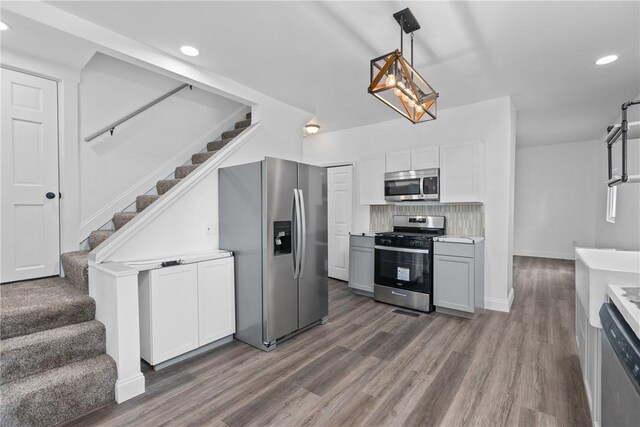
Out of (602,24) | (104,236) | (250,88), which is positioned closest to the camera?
(602,24)

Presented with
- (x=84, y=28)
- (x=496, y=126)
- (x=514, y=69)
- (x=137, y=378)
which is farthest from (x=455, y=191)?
(x=84, y=28)

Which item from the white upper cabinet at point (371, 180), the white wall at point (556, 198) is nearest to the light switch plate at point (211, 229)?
the white upper cabinet at point (371, 180)

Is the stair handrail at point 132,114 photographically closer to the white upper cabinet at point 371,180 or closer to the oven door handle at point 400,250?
the white upper cabinet at point 371,180

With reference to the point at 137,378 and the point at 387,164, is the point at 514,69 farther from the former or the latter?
the point at 137,378

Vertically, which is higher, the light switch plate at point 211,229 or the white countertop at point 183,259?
the light switch plate at point 211,229

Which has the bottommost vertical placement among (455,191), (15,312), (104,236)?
(15,312)

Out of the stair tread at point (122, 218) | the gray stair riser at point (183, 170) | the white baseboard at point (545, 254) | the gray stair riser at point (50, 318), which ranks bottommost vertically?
the white baseboard at point (545, 254)

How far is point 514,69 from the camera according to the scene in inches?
118

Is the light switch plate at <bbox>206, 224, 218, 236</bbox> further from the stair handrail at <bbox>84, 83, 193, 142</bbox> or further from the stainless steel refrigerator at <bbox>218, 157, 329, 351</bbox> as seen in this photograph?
the stair handrail at <bbox>84, 83, 193, 142</bbox>

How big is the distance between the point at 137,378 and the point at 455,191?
377cm

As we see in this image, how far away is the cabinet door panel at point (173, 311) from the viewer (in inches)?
92.8

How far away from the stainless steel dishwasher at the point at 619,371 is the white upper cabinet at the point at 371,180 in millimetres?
3226

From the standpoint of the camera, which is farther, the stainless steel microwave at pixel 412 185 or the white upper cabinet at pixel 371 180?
the white upper cabinet at pixel 371 180

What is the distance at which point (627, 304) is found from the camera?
1.13 meters
